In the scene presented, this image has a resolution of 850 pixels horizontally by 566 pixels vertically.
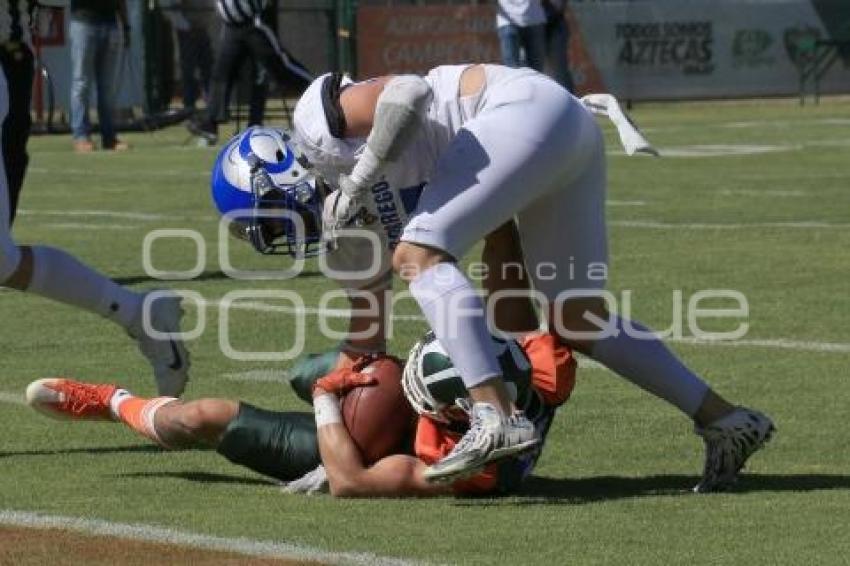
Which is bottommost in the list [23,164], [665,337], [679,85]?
[679,85]

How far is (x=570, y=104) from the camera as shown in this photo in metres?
5.99

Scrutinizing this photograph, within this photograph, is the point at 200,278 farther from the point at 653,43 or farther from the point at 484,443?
the point at 653,43

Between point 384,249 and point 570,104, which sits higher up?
point 570,104

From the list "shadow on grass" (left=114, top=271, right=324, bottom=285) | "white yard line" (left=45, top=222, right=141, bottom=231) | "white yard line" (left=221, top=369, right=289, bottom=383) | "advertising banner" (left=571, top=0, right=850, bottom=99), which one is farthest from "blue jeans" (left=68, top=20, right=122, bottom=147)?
"white yard line" (left=221, top=369, right=289, bottom=383)

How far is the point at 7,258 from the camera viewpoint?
696 centimetres

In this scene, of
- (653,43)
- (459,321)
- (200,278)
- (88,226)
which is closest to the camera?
(459,321)

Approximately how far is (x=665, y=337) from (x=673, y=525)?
332 centimetres

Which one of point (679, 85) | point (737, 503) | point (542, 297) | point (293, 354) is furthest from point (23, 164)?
point (679, 85)

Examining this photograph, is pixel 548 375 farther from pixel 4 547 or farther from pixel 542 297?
pixel 4 547

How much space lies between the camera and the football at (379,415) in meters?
5.97

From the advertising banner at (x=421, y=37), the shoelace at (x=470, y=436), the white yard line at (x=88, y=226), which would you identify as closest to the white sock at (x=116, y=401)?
the shoelace at (x=470, y=436)

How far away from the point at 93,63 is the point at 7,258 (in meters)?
12.9

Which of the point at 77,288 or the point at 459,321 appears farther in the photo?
the point at 77,288

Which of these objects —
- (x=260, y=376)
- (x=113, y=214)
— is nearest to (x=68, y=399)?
A: (x=260, y=376)
